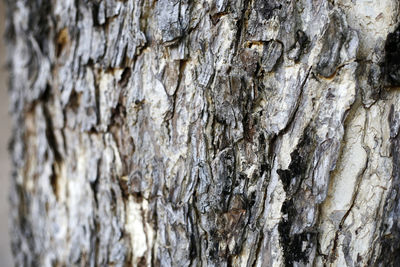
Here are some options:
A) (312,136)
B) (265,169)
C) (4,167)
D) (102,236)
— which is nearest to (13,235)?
(102,236)

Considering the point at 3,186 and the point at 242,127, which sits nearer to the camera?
the point at 242,127

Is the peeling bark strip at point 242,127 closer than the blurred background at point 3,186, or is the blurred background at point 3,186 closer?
the peeling bark strip at point 242,127

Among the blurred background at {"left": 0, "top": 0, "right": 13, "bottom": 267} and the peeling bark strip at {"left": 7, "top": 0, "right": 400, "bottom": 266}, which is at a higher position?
the peeling bark strip at {"left": 7, "top": 0, "right": 400, "bottom": 266}

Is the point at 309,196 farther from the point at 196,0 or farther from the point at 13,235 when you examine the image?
the point at 13,235

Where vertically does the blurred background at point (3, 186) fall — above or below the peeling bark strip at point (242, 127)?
below

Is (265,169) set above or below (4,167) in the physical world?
above

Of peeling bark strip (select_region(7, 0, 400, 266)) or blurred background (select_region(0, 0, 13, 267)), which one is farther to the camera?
blurred background (select_region(0, 0, 13, 267))

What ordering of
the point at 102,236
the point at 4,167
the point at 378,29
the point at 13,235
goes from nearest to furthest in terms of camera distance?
the point at 378,29 → the point at 102,236 → the point at 13,235 → the point at 4,167

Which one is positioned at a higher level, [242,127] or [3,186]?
[242,127]
